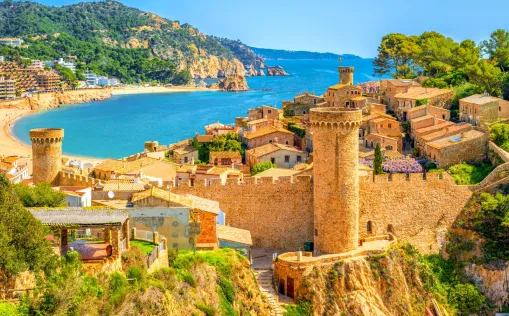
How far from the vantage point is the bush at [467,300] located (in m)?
21.7

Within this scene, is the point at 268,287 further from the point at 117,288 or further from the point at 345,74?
the point at 345,74

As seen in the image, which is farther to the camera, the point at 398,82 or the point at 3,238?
the point at 398,82

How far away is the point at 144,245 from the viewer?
1611 centimetres

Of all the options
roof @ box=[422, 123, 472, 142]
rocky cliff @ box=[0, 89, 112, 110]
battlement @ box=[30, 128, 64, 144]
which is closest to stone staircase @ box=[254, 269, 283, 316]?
battlement @ box=[30, 128, 64, 144]

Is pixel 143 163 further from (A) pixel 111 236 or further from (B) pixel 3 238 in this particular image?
(B) pixel 3 238

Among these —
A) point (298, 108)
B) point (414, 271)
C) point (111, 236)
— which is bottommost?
point (414, 271)

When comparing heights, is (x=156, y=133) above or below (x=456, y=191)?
above

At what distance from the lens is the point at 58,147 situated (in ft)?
73.5

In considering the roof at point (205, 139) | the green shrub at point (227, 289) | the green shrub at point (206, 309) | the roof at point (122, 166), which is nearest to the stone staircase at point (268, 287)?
the green shrub at point (227, 289)

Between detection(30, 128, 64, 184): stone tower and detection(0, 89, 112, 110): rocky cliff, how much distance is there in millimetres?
77062

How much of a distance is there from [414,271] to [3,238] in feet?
43.0

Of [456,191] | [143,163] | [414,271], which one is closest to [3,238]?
[414,271]

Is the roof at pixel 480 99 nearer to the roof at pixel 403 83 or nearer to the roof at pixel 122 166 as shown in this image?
the roof at pixel 403 83

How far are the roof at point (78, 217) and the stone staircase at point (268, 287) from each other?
18.3ft
